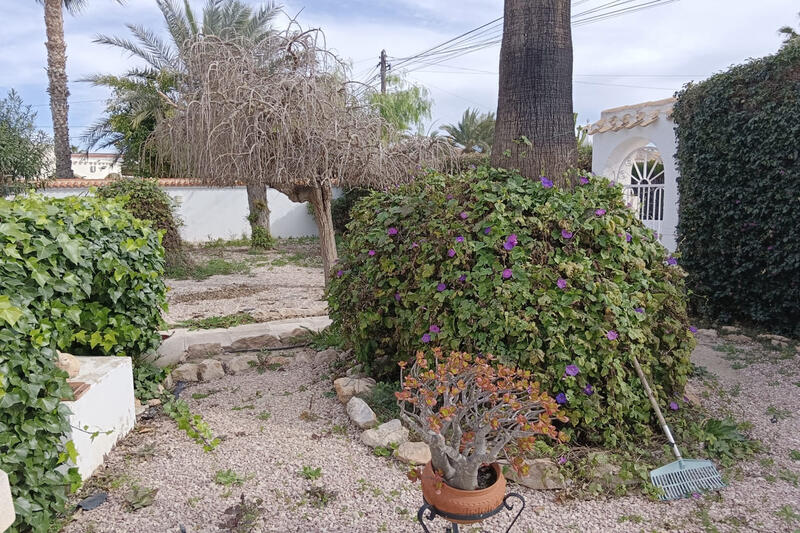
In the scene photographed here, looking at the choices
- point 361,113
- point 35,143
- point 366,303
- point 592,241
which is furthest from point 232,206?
point 592,241

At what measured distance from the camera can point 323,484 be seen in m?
2.54

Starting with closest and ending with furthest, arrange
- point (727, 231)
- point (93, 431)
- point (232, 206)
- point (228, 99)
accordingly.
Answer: point (93, 431), point (228, 99), point (727, 231), point (232, 206)

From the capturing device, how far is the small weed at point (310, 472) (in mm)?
2598

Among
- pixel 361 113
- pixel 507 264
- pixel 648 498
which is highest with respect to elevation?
pixel 361 113

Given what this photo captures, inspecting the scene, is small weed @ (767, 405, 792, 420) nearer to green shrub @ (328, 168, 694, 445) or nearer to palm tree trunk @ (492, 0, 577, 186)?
green shrub @ (328, 168, 694, 445)

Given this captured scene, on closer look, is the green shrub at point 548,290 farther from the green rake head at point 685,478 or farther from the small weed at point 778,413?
the small weed at point 778,413

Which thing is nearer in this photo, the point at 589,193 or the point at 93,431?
the point at 93,431

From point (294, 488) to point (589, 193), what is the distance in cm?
231

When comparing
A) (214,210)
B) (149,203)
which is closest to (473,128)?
(214,210)

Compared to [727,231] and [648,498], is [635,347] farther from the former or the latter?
[727,231]

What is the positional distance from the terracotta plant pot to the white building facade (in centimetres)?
665

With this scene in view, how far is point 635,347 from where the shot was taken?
2.81 meters

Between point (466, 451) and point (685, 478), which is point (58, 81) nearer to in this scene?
point (466, 451)

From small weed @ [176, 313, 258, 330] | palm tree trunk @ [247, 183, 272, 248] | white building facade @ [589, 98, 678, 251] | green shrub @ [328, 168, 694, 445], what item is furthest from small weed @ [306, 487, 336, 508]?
palm tree trunk @ [247, 183, 272, 248]
